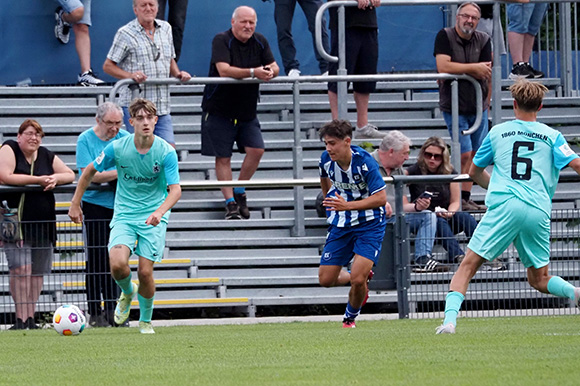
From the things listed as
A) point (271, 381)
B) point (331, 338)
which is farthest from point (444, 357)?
point (331, 338)

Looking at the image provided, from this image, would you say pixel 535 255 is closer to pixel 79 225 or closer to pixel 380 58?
pixel 79 225

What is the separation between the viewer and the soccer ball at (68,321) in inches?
393

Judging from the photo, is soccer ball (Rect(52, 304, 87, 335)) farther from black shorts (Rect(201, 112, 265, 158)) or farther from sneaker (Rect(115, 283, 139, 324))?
black shorts (Rect(201, 112, 265, 158))

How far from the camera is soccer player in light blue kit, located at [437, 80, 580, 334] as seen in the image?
28.1 ft

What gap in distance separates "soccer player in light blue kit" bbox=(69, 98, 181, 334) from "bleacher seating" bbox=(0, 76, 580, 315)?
3.71 feet

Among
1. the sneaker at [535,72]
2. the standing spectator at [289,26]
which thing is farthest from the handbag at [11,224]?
the sneaker at [535,72]

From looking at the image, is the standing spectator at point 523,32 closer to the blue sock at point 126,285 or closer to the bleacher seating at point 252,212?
the bleacher seating at point 252,212

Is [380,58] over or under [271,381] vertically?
over

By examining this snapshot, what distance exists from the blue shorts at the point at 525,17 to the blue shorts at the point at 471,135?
203 centimetres

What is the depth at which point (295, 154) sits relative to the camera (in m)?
13.4

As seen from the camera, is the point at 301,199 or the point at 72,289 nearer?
the point at 72,289

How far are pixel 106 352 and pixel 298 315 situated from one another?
17.2ft

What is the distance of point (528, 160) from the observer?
8.59m

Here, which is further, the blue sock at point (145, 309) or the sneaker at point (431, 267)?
the sneaker at point (431, 267)
